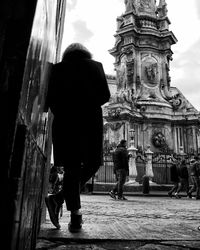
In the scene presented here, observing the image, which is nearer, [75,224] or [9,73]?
[9,73]

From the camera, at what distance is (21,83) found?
30.4 inches

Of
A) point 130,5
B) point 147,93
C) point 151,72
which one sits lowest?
point 147,93

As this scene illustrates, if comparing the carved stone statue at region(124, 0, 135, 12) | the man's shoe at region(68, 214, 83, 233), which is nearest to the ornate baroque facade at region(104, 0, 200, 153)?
the carved stone statue at region(124, 0, 135, 12)

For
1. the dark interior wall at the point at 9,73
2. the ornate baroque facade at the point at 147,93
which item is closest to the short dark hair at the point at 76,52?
the dark interior wall at the point at 9,73

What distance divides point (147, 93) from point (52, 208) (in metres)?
21.1

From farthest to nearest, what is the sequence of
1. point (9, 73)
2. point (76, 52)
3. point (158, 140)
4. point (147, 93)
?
point (147, 93) → point (158, 140) → point (76, 52) → point (9, 73)

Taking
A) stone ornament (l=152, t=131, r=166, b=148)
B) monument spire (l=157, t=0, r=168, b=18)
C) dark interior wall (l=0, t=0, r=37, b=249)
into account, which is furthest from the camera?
monument spire (l=157, t=0, r=168, b=18)

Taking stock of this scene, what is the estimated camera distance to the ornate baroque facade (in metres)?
21.0

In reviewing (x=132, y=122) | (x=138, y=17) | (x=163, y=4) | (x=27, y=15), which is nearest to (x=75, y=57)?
(x=27, y=15)

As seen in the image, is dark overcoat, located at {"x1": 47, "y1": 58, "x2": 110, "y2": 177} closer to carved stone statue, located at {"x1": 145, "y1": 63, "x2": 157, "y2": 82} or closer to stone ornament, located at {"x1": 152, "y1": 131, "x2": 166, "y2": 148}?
stone ornament, located at {"x1": 152, "y1": 131, "x2": 166, "y2": 148}

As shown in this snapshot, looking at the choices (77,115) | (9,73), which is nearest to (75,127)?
(77,115)

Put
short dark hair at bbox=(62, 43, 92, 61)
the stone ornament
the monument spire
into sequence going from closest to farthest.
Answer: short dark hair at bbox=(62, 43, 92, 61)
the stone ornament
the monument spire

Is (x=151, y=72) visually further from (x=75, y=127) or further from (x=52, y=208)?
(x=52, y=208)

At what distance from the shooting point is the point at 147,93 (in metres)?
22.7
